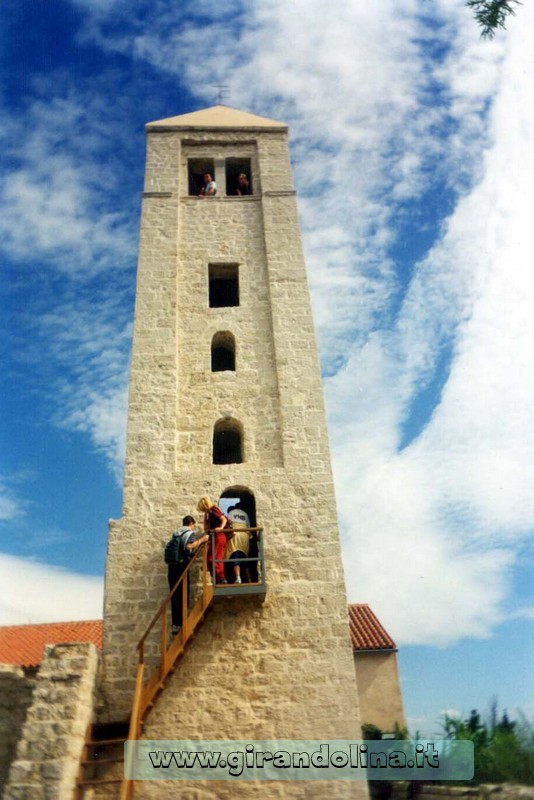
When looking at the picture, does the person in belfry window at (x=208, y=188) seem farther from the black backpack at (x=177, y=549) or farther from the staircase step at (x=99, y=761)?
the staircase step at (x=99, y=761)

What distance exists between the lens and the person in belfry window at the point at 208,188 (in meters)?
15.7

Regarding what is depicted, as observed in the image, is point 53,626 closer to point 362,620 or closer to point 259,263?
point 362,620

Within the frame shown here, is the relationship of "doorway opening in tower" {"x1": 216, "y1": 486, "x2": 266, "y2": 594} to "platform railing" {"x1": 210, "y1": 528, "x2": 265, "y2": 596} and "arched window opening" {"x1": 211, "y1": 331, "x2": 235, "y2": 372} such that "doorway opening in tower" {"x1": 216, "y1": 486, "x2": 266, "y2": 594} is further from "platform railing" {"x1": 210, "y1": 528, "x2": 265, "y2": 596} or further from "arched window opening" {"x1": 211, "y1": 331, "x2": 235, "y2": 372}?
"arched window opening" {"x1": 211, "y1": 331, "x2": 235, "y2": 372}

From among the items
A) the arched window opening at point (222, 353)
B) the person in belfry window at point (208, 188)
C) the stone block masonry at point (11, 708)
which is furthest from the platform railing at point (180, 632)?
the person in belfry window at point (208, 188)

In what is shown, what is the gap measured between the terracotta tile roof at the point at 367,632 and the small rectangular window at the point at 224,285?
9.09 metres

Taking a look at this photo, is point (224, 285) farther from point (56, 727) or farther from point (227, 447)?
point (56, 727)

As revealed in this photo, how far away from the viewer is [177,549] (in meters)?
9.54

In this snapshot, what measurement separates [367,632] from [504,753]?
8.71 m

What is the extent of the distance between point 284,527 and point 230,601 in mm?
1554

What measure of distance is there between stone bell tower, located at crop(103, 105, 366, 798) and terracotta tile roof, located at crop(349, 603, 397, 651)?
7264 millimetres

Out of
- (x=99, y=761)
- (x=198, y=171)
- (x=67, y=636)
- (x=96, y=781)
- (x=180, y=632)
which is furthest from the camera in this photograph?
(x=67, y=636)

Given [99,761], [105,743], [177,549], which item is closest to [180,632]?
[177,549]

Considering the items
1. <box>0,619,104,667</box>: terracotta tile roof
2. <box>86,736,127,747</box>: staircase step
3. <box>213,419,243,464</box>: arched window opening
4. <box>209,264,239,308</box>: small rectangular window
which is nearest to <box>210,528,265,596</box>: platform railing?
<box>86,736,127,747</box>: staircase step

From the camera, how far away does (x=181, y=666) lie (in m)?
9.38
